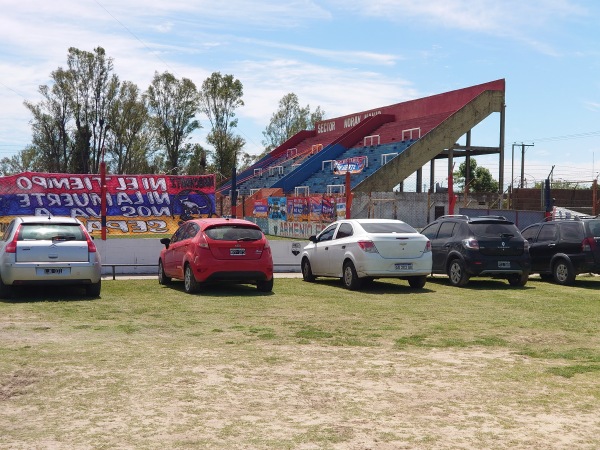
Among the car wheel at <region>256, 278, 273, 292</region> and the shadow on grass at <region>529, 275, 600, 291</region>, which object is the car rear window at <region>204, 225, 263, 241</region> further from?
the shadow on grass at <region>529, 275, 600, 291</region>

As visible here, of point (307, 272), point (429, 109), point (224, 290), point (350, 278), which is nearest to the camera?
point (224, 290)

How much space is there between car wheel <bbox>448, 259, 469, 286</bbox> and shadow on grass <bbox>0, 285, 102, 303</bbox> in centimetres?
818

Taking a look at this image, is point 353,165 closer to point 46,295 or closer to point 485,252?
point 485,252

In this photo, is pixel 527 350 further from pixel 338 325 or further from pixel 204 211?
pixel 204 211

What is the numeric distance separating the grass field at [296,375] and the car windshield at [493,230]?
159 inches

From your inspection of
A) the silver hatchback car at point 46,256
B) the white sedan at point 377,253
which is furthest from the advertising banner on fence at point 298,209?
the silver hatchback car at point 46,256

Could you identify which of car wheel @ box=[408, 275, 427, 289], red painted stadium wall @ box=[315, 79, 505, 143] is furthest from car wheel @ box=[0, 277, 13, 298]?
red painted stadium wall @ box=[315, 79, 505, 143]

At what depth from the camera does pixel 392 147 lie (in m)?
57.1

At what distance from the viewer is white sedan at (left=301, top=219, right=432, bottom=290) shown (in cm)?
1653

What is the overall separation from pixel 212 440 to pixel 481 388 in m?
2.93

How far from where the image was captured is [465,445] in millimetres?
5562

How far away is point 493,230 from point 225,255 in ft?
21.3

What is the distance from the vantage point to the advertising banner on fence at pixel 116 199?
21.5 meters

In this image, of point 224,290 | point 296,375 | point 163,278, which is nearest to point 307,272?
point 224,290
